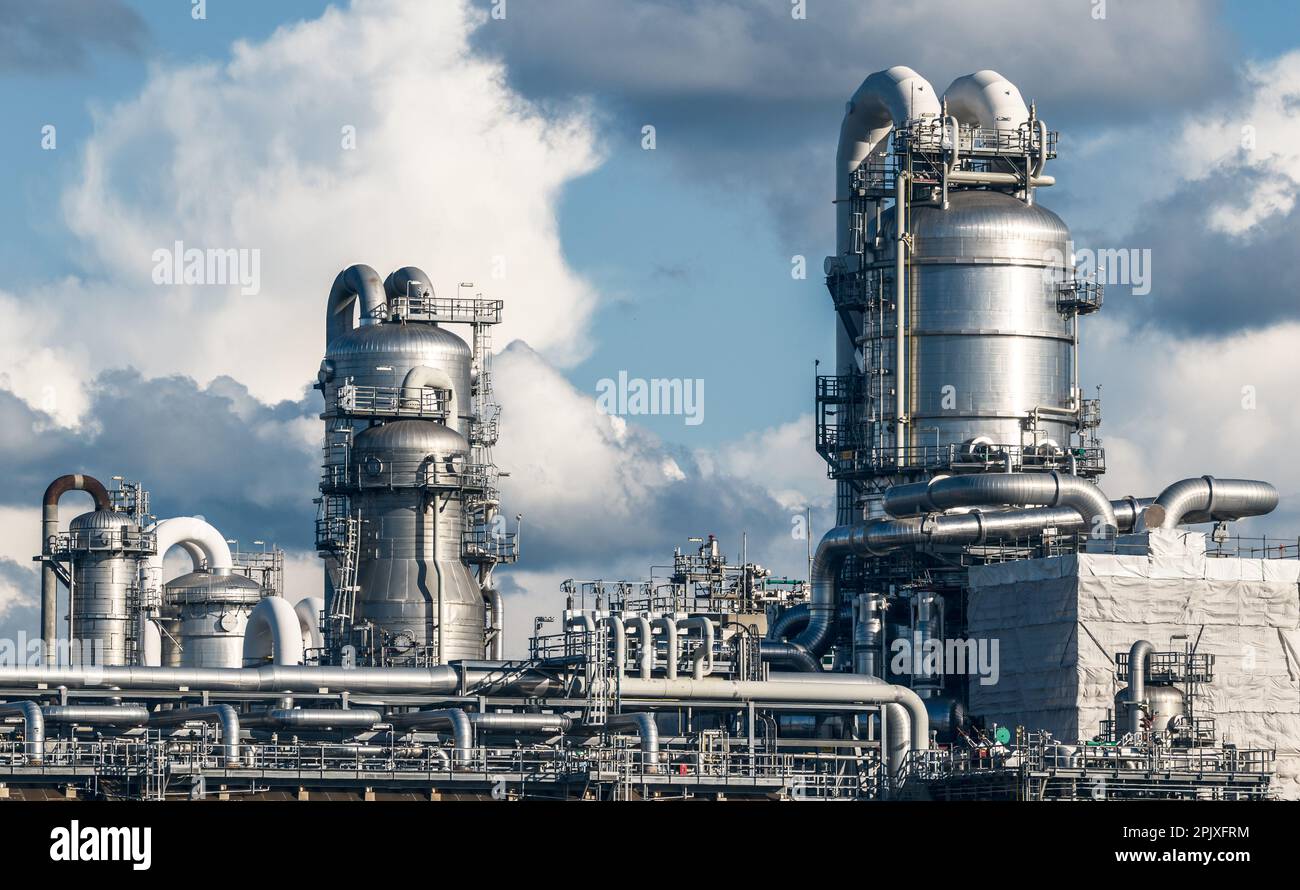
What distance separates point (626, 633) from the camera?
84625 mm

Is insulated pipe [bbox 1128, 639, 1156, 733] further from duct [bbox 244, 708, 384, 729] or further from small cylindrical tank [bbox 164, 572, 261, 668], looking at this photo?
small cylindrical tank [bbox 164, 572, 261, 668]

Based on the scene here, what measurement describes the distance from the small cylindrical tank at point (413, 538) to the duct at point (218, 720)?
40.1 feet

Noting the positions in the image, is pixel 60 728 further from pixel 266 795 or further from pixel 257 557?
pixel 257 557

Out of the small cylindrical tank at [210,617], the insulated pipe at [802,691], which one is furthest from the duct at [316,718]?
the small cylindrical tank at [210,617]

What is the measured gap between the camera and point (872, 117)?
334 ft

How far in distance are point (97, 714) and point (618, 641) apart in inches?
598

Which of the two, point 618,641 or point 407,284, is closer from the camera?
point 618,641

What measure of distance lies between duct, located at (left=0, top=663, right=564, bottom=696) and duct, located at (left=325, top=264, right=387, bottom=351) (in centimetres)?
1868

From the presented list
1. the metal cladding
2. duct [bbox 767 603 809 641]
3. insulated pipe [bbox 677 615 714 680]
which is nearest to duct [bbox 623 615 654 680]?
insulated pipe [bbox 677 615 714 680]

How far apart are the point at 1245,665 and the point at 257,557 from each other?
132ft

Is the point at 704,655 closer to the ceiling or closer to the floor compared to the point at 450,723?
closer to the ceiling

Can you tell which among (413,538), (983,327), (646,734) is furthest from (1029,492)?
(413,538)

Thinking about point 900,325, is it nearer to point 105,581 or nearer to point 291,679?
point 291,679
